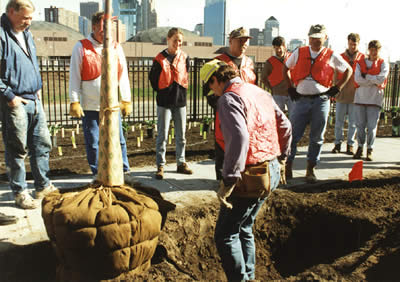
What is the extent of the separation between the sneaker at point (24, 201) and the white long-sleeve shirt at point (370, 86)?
581cm

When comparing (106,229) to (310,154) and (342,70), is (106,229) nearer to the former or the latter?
(310,154)

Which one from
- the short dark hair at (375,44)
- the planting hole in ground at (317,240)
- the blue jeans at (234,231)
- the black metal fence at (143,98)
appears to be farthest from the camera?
the black metal fence at (143,98)

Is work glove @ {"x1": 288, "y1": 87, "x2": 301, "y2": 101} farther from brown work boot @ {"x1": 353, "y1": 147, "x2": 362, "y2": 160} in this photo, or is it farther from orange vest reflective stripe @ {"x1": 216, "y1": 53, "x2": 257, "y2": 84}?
brown work boot @ {"x1": 353, "y1": 147, "x2": 362, "y2": 160}

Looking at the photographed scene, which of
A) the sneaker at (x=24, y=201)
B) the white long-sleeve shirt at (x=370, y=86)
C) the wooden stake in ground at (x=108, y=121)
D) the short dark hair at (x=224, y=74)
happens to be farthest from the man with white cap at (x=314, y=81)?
the sneaker at (x=24, y=201)

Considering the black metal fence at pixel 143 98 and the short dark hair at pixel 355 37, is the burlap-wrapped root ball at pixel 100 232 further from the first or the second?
the short dark hair at pixel 355 37

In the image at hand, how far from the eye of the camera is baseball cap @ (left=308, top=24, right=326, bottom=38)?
5670 mm

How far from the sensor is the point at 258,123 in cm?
300

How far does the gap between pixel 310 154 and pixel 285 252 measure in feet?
6.36

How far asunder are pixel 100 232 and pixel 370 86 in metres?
6.02

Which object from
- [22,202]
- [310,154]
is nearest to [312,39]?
[310,154]

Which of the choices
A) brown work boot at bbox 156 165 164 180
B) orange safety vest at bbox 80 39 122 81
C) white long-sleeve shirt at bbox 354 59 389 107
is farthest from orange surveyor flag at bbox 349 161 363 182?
orange safety vest at bbox 80 39 122 81

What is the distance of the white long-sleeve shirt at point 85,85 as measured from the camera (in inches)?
189

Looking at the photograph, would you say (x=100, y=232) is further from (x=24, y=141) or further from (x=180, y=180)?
(x=180, y=180)

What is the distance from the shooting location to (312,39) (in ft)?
18.7
